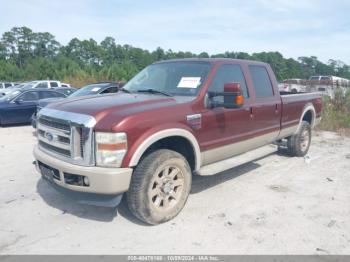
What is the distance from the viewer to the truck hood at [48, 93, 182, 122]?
3724 millimetres

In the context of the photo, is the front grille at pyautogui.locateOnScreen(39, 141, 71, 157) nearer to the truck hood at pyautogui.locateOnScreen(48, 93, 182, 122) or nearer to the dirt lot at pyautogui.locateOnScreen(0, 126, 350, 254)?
the truck hood at pyautogui.locateOnScreen(48, 93, 182, 122)

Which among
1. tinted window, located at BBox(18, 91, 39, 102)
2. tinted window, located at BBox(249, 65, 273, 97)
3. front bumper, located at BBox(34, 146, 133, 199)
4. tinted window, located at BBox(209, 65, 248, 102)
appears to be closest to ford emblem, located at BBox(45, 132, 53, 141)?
front bumper, located at BBox(34, 146, 133, 199)

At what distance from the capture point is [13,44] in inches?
3681

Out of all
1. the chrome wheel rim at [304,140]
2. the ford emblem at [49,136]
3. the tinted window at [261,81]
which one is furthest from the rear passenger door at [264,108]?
the ford emblem at [49,136]

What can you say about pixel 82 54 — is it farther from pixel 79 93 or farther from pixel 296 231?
pixel 296 231

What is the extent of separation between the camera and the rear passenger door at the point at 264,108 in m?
5.44

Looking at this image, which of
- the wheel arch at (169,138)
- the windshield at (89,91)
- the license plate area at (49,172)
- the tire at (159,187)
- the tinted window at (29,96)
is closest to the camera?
the wheel arch at (169,138)

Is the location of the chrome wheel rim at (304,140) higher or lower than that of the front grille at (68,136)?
lower

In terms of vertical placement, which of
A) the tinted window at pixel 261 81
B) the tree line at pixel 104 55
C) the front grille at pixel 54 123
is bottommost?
the front grille at pixel 54 123

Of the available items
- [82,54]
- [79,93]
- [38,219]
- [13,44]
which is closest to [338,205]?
[38,219]

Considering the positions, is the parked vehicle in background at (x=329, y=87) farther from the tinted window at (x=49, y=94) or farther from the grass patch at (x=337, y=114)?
the tinted window at (x=49, y=94)

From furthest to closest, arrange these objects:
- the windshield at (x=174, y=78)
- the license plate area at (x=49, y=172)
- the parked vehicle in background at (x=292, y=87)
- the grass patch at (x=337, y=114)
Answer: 1. the grass patch at (x=337, y=114)
2. the parked vehicle in background at (x=292, y=87)
3. the windshield at (x=174, y=78)
4. the license plate area at (x=49, y=172)

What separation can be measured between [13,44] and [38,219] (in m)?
102

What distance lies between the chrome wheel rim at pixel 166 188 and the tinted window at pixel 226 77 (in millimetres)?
1154
